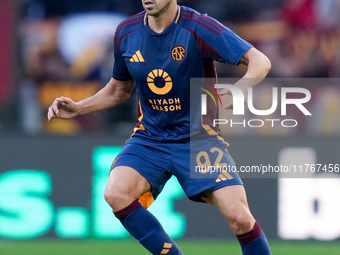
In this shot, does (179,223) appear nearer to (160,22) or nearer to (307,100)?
(307,100)

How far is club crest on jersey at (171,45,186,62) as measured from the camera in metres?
5.17

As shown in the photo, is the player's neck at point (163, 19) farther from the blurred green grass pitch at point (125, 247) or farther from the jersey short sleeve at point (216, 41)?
the blurred green grass pitch at point (125, 247)

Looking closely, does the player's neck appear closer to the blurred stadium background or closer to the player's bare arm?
the player's bare arm

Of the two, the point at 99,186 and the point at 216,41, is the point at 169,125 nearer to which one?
the point at 216,41

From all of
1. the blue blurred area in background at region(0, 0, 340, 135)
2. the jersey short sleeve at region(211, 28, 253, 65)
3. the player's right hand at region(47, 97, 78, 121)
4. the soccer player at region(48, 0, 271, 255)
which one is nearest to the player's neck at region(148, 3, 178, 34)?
the soccer player at region(48, 0, 271, 255)

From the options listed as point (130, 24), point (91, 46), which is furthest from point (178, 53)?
point (91, 46)

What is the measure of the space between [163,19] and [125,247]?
2.77 m

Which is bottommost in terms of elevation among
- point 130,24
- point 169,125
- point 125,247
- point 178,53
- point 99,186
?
point 125,247

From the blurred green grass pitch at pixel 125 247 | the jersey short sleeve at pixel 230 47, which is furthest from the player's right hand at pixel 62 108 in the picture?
the blurred green grass pitch at pixel 125 247

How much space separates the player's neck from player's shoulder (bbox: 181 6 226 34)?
0.22ft

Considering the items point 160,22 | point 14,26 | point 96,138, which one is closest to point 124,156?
point 160,22

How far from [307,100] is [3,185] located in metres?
3.04

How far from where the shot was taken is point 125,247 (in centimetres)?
738

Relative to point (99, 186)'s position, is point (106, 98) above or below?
above
